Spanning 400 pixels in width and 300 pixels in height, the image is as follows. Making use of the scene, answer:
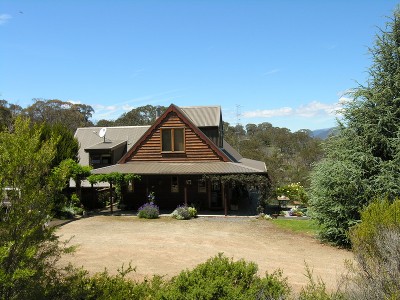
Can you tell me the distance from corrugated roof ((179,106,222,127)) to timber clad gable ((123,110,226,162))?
1.72 metres

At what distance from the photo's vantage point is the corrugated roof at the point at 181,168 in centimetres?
2265

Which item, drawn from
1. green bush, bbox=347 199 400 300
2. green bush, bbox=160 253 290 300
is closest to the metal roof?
green bush, bbox=160 253 290 300

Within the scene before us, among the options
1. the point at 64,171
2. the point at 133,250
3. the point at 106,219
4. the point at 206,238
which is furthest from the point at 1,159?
the point at 106,219

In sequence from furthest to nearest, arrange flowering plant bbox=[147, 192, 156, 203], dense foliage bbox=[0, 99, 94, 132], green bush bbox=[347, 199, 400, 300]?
dense foliage bbox=[0, 99, 94, 132] → flowering plant bbox=[147, 192, 156, 203] → green bush bbox=[347, 199, 400, 300]

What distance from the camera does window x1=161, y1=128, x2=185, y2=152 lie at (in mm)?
25172

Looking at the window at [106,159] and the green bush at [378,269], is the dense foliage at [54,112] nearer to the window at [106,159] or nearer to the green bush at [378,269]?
→ the window at [106,159]

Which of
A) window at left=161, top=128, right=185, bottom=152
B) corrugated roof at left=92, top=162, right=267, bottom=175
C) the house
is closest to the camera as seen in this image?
corrugated roof at left=92, top=162, right=267, bottom=175

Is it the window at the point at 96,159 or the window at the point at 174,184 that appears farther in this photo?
the window at the point at 96,159

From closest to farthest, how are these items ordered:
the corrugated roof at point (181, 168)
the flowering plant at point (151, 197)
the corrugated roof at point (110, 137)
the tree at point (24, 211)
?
the tree at point (24, 211)
the corrugated roof at point (181, 168)
the flowering plant at point (151, 197)
the corrugated roof at point (110, 137)

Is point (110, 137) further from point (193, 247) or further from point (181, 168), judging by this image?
point (193, 247)

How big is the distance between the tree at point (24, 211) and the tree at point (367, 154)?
12.7 metres

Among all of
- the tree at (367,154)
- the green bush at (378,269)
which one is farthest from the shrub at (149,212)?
the green bush at (378,269)

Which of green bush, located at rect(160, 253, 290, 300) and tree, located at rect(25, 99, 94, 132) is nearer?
green bush, located at rect(160, 253, 290, 300)

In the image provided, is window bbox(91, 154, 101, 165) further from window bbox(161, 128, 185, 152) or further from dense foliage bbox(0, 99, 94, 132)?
dense foliage bbox(0, 99, 94, 132)
